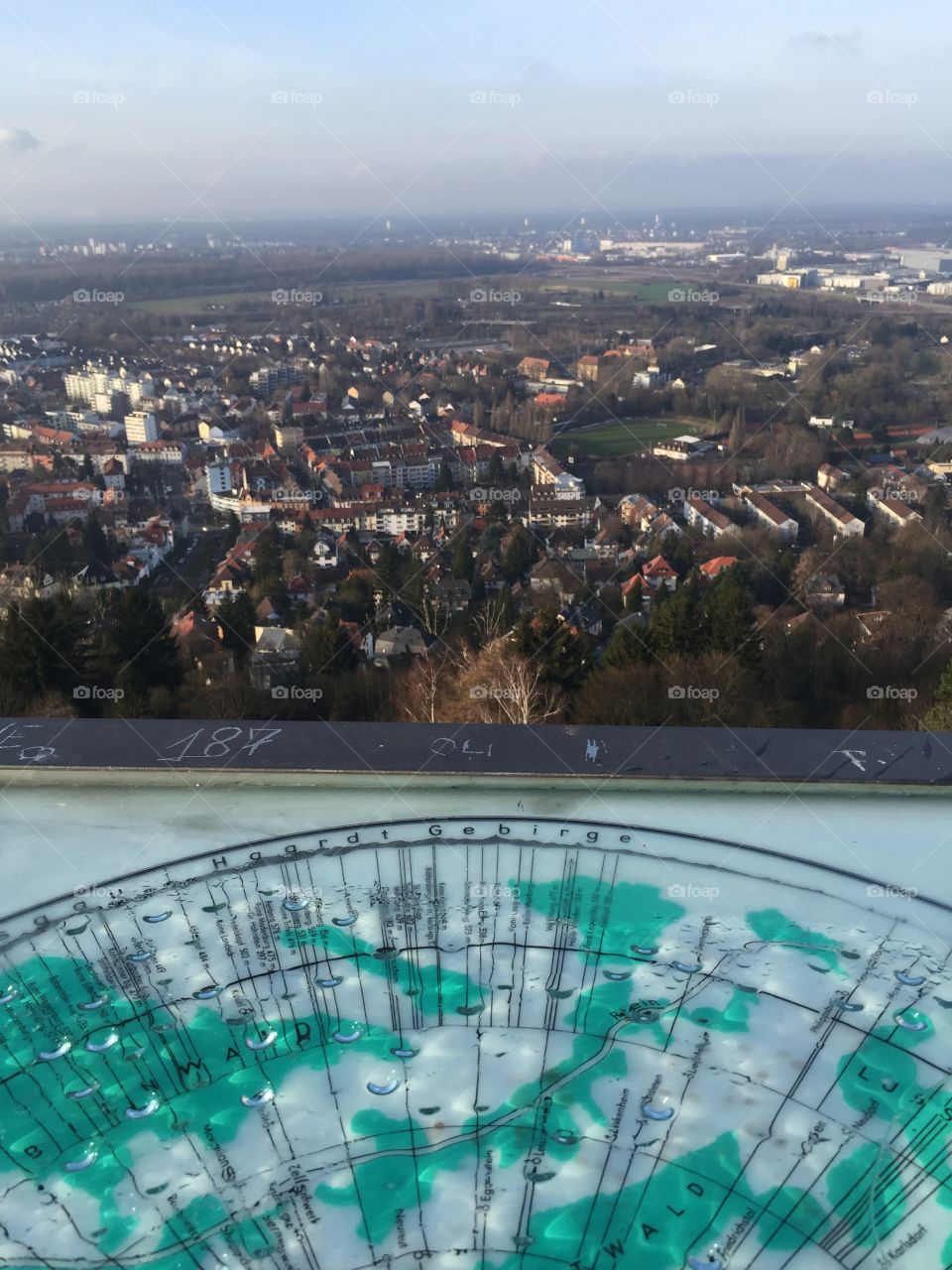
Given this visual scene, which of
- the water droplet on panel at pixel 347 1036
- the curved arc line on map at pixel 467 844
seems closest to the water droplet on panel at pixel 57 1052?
the curved arc line on map at pixel 467 844

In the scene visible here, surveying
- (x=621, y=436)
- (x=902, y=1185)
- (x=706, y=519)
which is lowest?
(x=706, y=519)

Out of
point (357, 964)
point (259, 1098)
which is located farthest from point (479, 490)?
point (259, 1098)

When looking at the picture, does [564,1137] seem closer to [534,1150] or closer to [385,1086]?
[534,1150]

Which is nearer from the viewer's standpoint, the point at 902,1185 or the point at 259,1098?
the point at 902,1185

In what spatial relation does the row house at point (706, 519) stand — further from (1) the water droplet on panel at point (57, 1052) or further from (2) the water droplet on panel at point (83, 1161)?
(2) the water droplet on panel at point (83, 1161)

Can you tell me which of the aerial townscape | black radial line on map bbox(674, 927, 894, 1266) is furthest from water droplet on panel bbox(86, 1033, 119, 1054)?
the aerial townscape

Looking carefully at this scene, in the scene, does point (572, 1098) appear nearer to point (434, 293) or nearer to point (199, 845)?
point (199, 845)
